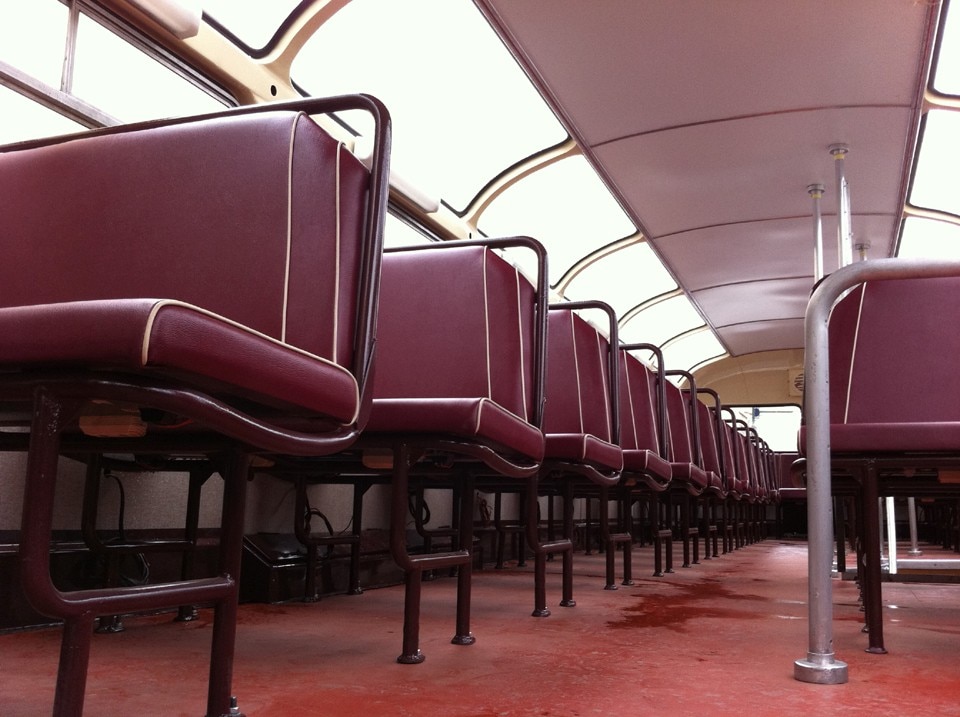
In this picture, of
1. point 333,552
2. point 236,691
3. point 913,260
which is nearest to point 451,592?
point 333,552

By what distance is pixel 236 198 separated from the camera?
1.36m

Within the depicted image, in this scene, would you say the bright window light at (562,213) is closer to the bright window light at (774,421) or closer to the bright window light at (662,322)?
the bright window light at (662,322)

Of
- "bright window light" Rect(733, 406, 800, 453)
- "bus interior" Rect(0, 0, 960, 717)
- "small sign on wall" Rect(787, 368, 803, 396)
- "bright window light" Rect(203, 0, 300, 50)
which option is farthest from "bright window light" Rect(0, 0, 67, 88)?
"bright window light" Rect(733, 406, 800, 453)

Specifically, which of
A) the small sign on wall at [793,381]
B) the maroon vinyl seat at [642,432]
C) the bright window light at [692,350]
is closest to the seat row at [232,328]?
the maroon vinyl seat at [642,432]

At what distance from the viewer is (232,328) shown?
3.59 feet

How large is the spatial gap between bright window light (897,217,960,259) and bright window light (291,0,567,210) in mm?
3831

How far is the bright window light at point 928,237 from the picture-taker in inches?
299

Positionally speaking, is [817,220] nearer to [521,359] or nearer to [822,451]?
[521,359]

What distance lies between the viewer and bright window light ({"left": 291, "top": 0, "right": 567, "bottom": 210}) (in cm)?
424

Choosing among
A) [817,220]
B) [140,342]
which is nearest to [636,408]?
[817,220]

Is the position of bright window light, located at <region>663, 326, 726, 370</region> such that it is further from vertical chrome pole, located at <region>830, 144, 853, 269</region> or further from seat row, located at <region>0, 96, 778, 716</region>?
seat row, located at <region>0, 96, 778, 716</region>

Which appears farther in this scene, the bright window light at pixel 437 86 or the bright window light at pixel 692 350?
the bright window light at pixel 692 350

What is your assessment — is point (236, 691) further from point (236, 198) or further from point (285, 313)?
point (236, 198)

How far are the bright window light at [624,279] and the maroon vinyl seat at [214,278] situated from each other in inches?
252
